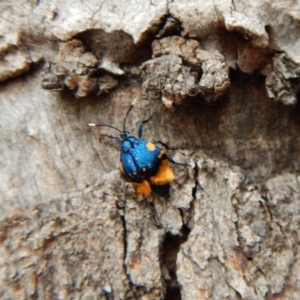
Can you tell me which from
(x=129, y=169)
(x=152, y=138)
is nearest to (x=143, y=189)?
(x=129, y=169)

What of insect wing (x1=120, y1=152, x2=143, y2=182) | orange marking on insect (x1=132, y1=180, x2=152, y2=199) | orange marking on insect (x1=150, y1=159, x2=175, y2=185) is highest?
orange marking on insect (x1=150, y1=159, x2=175, y2=185)

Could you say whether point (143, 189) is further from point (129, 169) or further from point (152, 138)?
point (152, 138)

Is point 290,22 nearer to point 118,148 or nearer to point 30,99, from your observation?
point 118,148

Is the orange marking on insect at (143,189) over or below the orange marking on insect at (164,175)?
below

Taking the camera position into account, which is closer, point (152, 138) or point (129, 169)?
point (129, 169)

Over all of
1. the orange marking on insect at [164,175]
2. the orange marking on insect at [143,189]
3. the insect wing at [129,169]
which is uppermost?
the orange marking on insect at [164,175]
